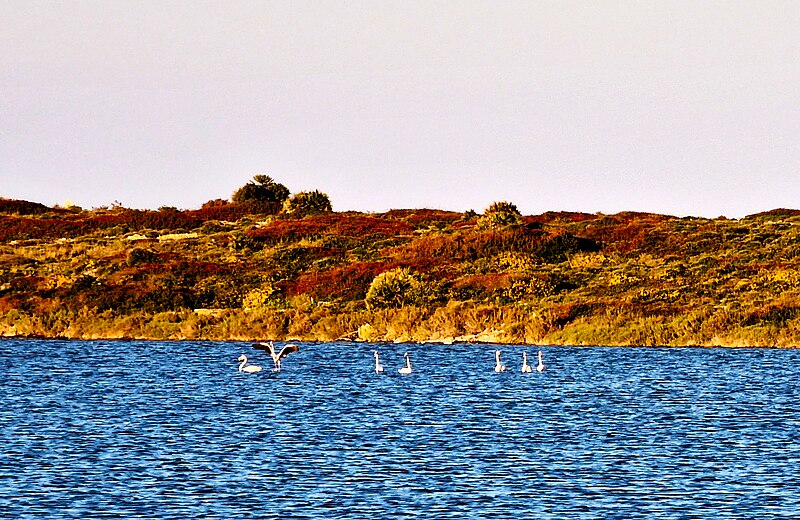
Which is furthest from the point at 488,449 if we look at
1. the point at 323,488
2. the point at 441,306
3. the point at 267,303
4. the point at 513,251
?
the point at 513,251

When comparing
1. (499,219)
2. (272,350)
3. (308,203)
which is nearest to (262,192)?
(308,203)

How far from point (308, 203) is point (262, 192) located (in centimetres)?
885

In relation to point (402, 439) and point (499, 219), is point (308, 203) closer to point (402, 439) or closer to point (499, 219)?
point (499, 219)

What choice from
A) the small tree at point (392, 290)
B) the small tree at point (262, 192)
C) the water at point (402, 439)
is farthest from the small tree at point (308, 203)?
the water at point (402, 439)

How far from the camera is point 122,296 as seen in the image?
7194 centimetres

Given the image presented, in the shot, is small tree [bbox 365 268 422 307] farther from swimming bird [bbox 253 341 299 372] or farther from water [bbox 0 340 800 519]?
swimming bird [bbox 253 341 299 372]

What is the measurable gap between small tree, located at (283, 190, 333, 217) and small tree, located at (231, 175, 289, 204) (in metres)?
5.41

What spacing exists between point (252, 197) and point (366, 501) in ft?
319

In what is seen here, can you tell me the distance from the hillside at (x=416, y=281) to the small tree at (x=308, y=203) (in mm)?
10515

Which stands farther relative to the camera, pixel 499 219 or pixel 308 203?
pixel 308 203

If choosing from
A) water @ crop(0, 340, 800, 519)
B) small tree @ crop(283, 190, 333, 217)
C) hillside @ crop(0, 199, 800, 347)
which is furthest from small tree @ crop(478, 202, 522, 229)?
water @ crop(0, 340, 800, 519)

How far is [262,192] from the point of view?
4729 inches

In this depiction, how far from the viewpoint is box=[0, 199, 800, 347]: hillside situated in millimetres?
62656

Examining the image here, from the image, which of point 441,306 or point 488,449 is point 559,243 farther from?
point 488,449
